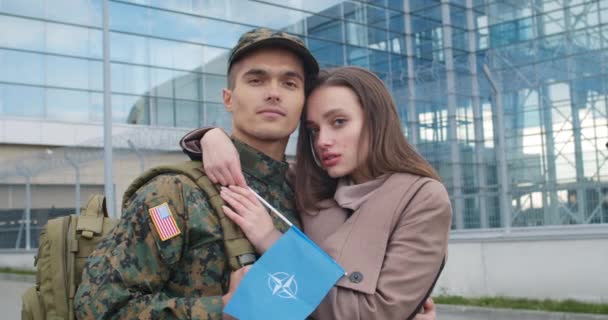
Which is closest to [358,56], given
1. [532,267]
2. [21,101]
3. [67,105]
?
[67,105]

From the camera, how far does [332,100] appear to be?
88.4 inches

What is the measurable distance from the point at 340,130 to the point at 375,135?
115 mm

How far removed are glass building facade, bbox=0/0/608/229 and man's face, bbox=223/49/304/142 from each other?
13485 millimetres

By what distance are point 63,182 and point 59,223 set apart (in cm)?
1840

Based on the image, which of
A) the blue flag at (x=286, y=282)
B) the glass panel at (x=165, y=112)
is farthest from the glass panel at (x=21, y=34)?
the blue flag at (x=286, y=282)

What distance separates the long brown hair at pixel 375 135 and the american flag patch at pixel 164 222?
0.51 metres

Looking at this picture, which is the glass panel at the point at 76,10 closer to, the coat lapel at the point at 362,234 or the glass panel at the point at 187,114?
the glass panel at the point at 187,114

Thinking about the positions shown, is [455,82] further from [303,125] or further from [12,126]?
Result: [303,125]

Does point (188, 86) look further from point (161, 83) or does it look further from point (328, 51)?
point (328, 51)

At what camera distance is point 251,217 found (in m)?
1.96

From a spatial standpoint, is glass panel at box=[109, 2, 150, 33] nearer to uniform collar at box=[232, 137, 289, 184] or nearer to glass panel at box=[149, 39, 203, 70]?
glass panel at box=[149, 39, 203, 70]

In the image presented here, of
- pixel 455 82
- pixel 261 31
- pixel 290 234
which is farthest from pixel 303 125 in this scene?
pixel 455 82

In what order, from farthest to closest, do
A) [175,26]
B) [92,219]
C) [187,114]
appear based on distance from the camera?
[175,26] → [187,114] → [92,219]

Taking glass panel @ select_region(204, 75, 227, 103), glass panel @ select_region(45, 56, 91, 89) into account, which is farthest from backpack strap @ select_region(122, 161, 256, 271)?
glass panel @ select_region(204, 75, 227, 103)
